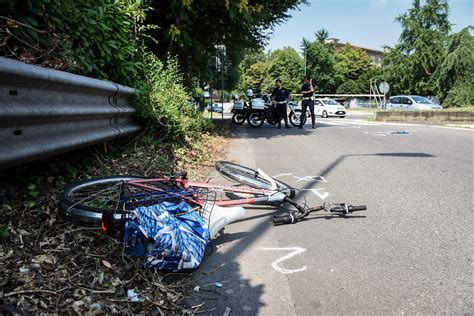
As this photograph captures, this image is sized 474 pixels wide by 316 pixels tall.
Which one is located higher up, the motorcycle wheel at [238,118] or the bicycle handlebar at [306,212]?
the motorcycle wheel at [238,118]

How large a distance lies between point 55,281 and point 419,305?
7.32ft


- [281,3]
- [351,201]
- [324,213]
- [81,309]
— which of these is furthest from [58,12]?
[281,3]

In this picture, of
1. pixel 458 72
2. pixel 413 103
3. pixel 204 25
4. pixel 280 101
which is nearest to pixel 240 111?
pixel 280 101

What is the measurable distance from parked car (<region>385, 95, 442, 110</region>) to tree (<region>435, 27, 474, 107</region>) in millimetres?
11751

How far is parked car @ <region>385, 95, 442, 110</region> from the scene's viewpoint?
1296 inches

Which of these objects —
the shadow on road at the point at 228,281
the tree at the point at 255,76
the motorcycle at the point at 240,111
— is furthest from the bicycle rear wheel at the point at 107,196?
the tree at the point at 255,76

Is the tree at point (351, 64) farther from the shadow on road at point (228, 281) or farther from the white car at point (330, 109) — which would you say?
the shadow on road at point (228, 281)

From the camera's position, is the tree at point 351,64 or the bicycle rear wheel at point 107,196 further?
the tree at point 351,64

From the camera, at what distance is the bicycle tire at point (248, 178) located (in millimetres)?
4961

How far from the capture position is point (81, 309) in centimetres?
236

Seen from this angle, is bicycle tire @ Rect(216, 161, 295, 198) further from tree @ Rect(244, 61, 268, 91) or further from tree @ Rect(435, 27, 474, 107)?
tree @ Rect(244, 61, 268, 91)

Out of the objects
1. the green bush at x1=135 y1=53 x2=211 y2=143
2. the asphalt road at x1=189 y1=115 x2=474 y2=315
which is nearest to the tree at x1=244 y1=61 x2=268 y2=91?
the green bush at x1=135 y1=53 x2=211 y2=143

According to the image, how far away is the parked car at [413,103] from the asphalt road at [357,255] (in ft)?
94.8

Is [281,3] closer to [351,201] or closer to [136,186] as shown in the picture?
[351,201]
